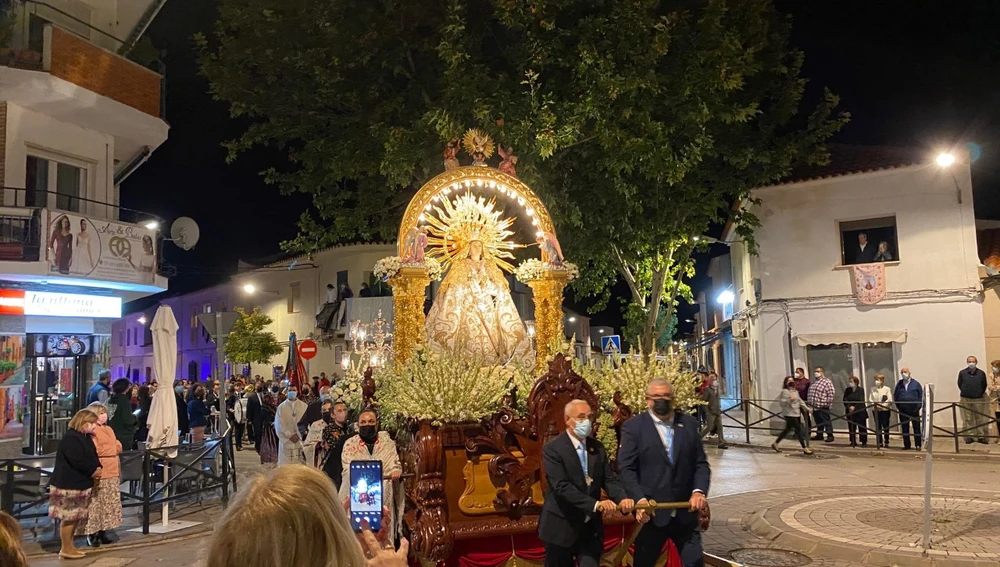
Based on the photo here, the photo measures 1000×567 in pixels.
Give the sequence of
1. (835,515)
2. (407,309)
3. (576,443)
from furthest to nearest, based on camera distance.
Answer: (407,309) < (835,515) < (576,443)

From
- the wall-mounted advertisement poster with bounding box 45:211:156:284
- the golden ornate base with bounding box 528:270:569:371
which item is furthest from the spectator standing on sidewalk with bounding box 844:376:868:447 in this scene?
the wall-mounted advertisement poster with bounding box 45:211:156:284

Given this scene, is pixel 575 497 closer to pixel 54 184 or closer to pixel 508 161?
pixel 508 161

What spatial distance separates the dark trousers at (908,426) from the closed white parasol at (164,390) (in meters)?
14.7

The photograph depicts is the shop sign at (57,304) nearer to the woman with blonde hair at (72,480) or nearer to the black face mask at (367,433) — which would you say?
the woman with blonde hair at (72,480)

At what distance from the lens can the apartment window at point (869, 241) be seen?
20.3 meters

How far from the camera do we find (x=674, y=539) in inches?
229

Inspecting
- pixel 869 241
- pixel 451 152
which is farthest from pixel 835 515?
pixel 869 241

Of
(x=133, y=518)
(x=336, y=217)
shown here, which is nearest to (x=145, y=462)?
(x=133, y=518)

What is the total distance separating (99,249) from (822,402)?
17510 mm

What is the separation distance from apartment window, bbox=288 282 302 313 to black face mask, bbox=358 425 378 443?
35491mm

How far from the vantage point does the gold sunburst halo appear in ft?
36.1

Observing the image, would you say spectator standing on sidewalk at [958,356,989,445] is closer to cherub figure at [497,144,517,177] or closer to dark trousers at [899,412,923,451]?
dark trousers at [899,412,923,451]

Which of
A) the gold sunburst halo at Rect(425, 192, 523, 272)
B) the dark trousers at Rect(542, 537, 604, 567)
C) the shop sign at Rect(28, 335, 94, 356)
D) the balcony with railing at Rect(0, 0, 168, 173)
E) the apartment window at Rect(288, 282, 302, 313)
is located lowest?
the dark trousers at Rect(542, 537, 604, 567)

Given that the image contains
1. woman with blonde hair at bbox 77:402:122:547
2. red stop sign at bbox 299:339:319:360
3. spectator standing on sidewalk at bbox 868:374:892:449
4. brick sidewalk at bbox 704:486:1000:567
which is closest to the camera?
brick sidewalk at bbox 704:486:1000:567
